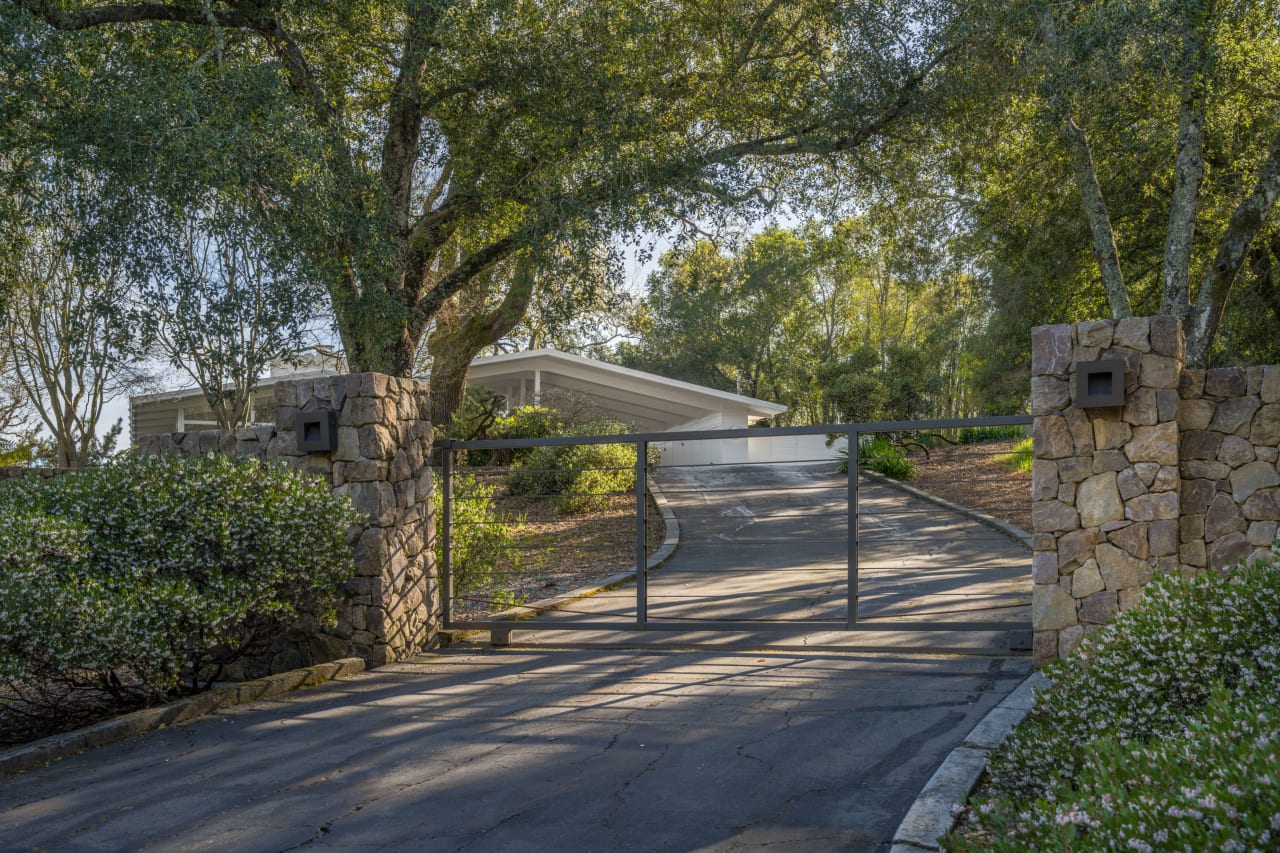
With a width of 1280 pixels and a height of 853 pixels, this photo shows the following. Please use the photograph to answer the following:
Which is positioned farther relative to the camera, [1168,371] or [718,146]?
[718,146]

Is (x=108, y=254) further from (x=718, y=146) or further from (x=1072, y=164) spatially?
(x=1072, y=164)

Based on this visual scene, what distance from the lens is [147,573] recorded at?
20.6 feet

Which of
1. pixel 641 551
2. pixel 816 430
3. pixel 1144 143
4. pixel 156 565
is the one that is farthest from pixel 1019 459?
pixel 156 565

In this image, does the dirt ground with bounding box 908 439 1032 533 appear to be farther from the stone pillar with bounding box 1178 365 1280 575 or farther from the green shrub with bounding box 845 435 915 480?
the stone pillar with bounding box 1178 365 1280 575

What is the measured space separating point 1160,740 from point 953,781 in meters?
1.48

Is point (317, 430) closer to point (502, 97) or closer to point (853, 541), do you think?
point (853, 541)

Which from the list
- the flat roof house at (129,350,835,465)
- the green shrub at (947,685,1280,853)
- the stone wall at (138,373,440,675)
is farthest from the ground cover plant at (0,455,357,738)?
the flat roof house at (129,350,835,465)

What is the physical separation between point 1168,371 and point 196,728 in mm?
6888

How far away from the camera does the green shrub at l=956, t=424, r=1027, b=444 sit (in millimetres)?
27752

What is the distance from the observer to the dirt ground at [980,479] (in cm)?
1606

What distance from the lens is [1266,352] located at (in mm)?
16797

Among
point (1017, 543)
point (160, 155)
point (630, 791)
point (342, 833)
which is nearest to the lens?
point (342, 833)

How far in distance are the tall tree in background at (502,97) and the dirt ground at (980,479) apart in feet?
18.6

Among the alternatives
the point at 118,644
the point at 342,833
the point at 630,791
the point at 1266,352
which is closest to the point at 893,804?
the point at 630,791
